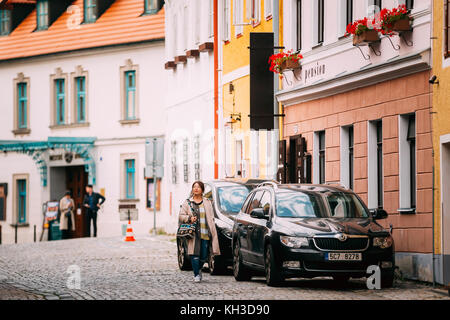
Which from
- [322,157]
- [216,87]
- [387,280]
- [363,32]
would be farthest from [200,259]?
[216,87]

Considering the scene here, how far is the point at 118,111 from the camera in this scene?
52969 millimetres

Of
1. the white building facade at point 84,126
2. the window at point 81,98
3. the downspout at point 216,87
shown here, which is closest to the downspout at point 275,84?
the downspout at point 216,87

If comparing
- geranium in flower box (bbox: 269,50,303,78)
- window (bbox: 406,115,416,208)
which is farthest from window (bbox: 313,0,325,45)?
window (bbox: 406,115,416,208)

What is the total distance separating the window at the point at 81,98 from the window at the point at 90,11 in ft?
8.50

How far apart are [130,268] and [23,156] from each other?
32.0 m

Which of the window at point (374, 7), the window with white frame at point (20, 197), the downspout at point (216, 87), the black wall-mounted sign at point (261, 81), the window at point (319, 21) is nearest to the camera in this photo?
the window at point (374, 7)

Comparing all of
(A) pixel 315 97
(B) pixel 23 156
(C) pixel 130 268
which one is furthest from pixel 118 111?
(C) pixel 130 268

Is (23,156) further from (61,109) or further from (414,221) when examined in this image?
(414,221)

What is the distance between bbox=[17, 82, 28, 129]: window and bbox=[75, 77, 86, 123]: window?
126 inches

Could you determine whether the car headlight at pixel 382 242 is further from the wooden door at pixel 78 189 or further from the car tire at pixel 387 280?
the wooden door at pixel 78 189

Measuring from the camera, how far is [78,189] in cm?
5488

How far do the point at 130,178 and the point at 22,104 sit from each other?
25.5ft

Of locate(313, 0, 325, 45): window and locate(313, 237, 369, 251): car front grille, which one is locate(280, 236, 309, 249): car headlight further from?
locate(313, 0, 325, 45): window

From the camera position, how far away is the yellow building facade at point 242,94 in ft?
113
